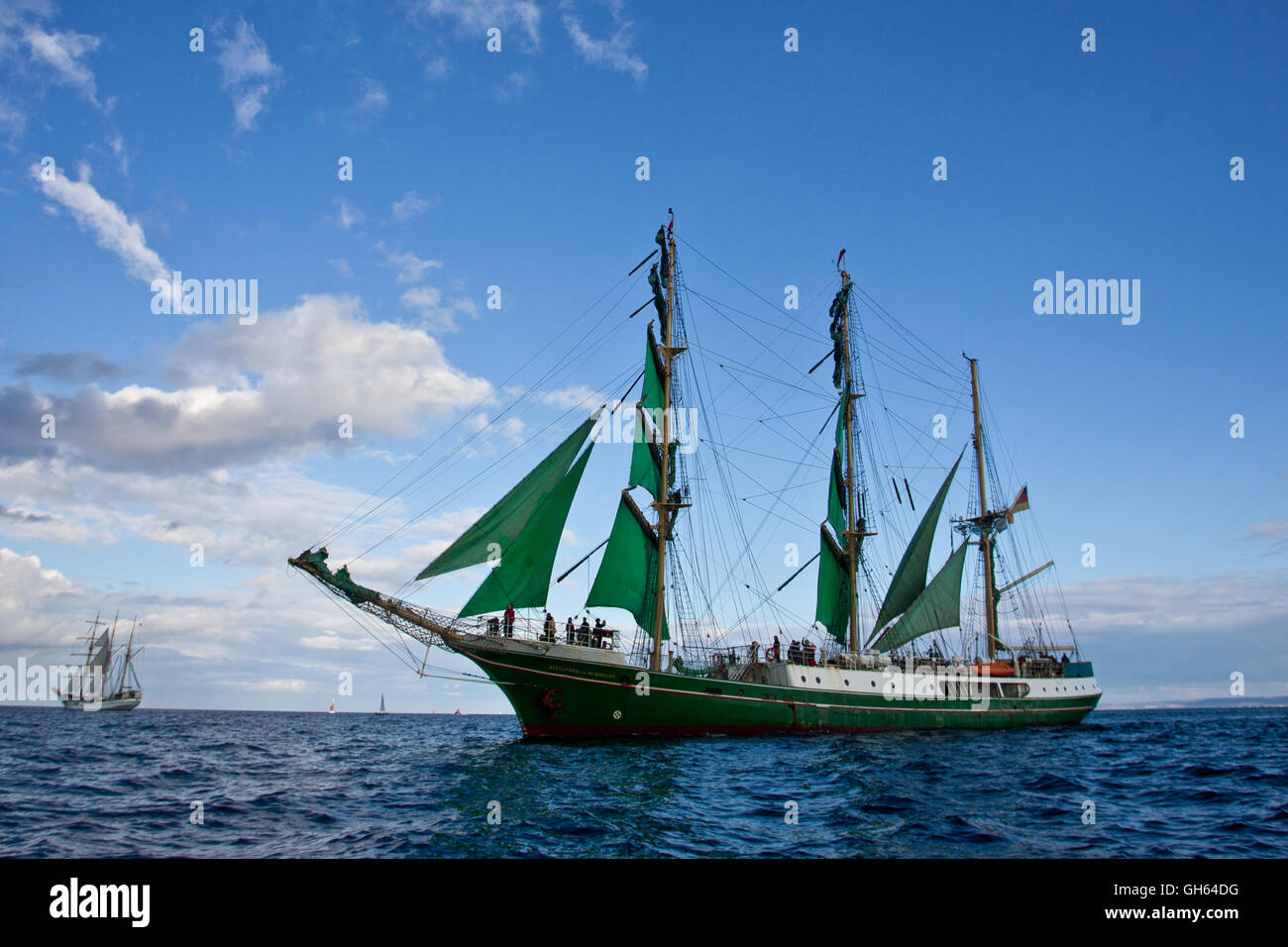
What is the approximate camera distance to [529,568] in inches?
1206

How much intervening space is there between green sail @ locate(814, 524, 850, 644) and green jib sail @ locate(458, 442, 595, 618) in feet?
70.3

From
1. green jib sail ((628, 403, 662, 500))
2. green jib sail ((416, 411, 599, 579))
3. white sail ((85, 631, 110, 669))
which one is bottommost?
white sail ((85, 631, 110, 669))

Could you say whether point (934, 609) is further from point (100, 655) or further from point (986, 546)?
point (100, 655)

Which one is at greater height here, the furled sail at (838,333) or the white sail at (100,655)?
the furled sail at (838,333)

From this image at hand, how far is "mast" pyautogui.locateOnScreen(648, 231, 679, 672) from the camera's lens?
36375mm

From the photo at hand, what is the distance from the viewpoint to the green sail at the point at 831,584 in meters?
47.2

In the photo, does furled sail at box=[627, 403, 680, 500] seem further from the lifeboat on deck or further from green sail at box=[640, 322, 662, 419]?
the lifeboat on deck

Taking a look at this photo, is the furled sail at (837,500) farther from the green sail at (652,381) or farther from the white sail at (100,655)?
the white sail at (100,655)

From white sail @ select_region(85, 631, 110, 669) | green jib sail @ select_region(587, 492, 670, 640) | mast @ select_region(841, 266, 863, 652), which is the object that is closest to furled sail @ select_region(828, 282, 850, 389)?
mast @ select_region(841, 266, 863, 652)

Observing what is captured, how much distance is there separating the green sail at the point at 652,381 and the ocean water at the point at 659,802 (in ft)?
53.2

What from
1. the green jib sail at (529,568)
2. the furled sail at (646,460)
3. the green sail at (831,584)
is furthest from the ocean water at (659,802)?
the green sail at (831,584)

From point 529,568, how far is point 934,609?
89.8ft
